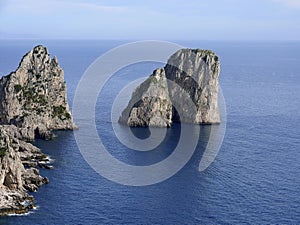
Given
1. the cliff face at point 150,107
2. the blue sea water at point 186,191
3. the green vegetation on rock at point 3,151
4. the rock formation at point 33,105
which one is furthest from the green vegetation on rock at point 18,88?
the green vegetation on rock at point 3,151

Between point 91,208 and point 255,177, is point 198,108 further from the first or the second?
point 91,208

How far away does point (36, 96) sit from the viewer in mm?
178250

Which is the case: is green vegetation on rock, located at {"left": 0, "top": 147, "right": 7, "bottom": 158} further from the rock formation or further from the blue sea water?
the rock formation

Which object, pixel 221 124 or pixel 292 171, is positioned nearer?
pixel 292 171

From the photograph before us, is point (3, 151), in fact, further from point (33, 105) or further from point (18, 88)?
point (18, 88)

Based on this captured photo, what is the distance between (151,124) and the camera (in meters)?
189

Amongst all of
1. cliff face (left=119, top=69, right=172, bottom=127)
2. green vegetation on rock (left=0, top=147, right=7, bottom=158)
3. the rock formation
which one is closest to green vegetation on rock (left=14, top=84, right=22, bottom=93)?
the rock formation

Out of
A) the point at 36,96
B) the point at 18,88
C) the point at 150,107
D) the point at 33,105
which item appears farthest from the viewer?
the point at 150,107

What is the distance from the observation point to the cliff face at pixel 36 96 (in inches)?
6712

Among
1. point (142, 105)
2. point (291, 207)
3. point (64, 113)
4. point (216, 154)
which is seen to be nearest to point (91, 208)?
point (291, 207)

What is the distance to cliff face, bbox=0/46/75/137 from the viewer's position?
170 meters

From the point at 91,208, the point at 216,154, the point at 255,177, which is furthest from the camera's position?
the point at 216,154

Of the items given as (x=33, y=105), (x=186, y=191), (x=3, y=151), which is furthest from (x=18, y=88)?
(x=186, y=191)

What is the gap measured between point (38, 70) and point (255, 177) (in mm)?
99090
